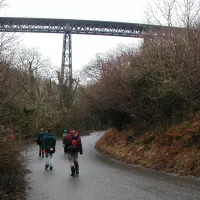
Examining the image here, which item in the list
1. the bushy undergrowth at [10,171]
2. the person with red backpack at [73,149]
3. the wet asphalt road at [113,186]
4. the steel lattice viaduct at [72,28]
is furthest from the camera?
the steel lattice viaduct at [72,28]

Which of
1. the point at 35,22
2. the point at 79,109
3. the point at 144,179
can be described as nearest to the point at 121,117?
the point at 144,179

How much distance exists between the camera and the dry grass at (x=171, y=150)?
1166 cm

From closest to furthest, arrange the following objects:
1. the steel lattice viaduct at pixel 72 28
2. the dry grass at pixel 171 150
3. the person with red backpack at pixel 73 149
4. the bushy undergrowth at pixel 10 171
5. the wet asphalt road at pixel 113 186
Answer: the bushy undergrowth at pixel 10 171 < the wet asphalt road at pixel 113 186 < the dry grass at pixel 171 150 < the person with red backpack at pixel 73 149 < the steel lattice viaduct at pixel 72 28

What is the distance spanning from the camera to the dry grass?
459 inches

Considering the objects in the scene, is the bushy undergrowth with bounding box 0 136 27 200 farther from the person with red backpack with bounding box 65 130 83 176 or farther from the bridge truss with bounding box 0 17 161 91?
the bridge truss with bounding box 0 17 161 91

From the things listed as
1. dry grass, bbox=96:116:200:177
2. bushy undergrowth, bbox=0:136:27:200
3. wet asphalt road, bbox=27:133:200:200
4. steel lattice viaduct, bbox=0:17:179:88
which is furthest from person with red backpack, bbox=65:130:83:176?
steel lattice viaduct, bbox=0:17:179:88

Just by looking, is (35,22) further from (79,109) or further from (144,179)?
(144,179)

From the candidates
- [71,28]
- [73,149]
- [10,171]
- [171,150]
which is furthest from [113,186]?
[71,28]

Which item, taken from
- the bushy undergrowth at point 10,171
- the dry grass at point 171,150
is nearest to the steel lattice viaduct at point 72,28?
the dry grass at point 171,150

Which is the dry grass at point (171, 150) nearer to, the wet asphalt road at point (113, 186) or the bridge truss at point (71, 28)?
the wet asphalt road at point (113, 186)

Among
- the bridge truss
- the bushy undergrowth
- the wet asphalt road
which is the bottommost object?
the wet asphalt road

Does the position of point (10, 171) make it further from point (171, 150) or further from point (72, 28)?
point (72, 28)

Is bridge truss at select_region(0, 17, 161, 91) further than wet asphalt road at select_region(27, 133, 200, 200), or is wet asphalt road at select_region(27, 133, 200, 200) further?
bridge truss at select_region(0, 17, 161, 91)

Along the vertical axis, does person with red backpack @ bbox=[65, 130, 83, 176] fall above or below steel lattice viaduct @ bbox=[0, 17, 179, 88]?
below
